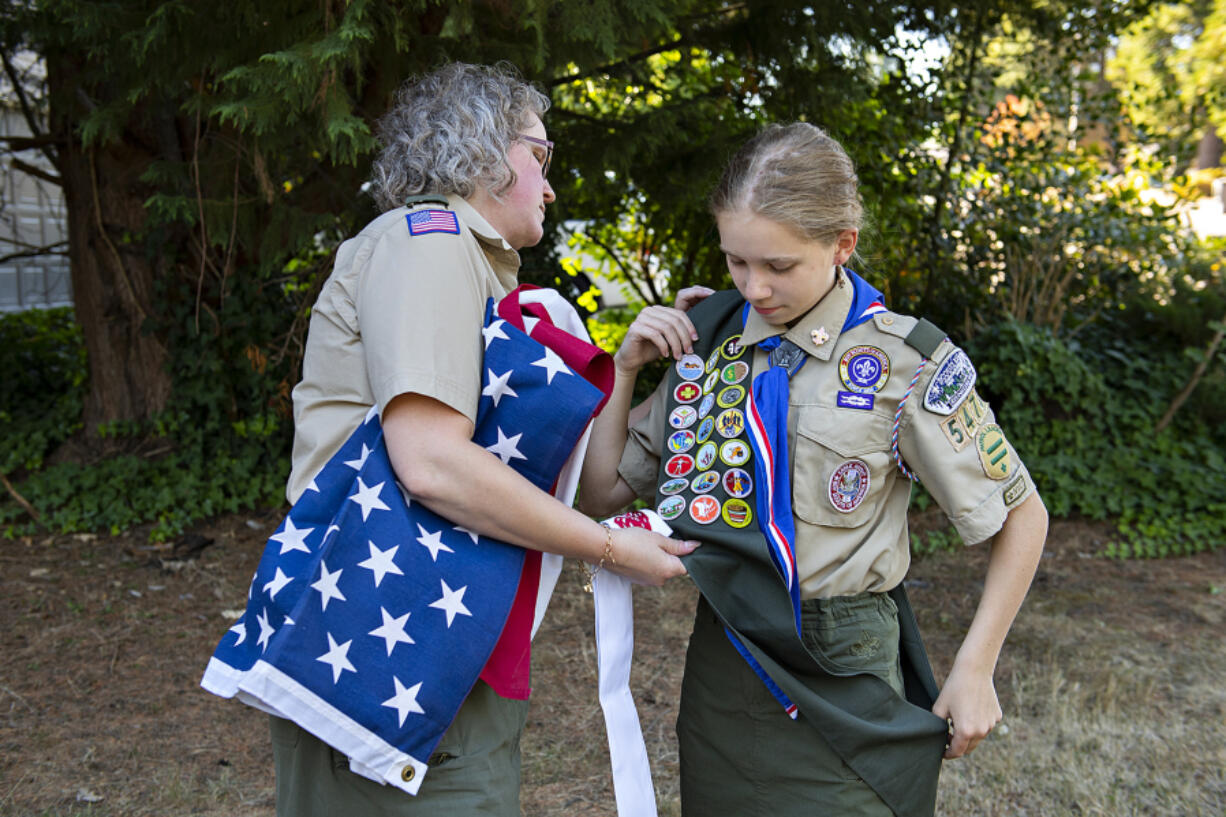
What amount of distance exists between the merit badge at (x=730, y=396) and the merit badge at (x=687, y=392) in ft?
0.21

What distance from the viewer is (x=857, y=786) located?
1864mm

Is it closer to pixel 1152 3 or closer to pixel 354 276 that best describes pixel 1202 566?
pixel 1152 3

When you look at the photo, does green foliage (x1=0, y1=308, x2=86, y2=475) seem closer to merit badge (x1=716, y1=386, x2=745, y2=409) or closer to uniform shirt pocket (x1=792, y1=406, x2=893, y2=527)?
merit badge (x1=716, y1=386, x2=745, y2=409)

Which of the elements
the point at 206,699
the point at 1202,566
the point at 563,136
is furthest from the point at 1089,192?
the point at 206,699

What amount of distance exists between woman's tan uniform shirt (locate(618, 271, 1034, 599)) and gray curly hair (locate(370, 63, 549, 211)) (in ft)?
2.12

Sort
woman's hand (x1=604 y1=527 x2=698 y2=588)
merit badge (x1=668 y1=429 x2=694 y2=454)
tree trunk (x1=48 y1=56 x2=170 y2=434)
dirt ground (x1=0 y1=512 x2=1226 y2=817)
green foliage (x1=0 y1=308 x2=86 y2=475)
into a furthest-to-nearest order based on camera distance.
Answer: green foliage (x1=0 y1=308 x2=86 y2=475) < tree trunk (x1=48 y1=56 x2=170 y2=434) < dirt ground (x1=0 y1=512 x2=1226 y2=817) < merit badge (x1=668 y1=429 x2=694 y2=454) < woman's hand (x1=604 y1=527 x2=698 y2=588)

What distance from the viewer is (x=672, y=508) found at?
1938 millimetres

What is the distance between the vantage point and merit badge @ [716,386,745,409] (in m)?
1.97

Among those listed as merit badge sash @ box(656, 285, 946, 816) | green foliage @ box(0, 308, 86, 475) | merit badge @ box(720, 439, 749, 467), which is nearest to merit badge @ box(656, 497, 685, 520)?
merit badge sash @ box(656, 285, 946, 816)

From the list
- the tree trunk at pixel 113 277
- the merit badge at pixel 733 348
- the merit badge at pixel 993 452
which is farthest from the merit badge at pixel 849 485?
the tree trunk at pixel 113 277

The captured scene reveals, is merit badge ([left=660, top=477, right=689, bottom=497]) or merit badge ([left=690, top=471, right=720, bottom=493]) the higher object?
merit badge ([left=690, top=471, right=720, bottom=493])

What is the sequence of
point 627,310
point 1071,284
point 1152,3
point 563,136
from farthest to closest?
point 627,310 → point 1071,284 → point 1152,3 → point 563,136

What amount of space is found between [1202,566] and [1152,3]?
11.7 ft

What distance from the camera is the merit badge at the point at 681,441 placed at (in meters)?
1.99
